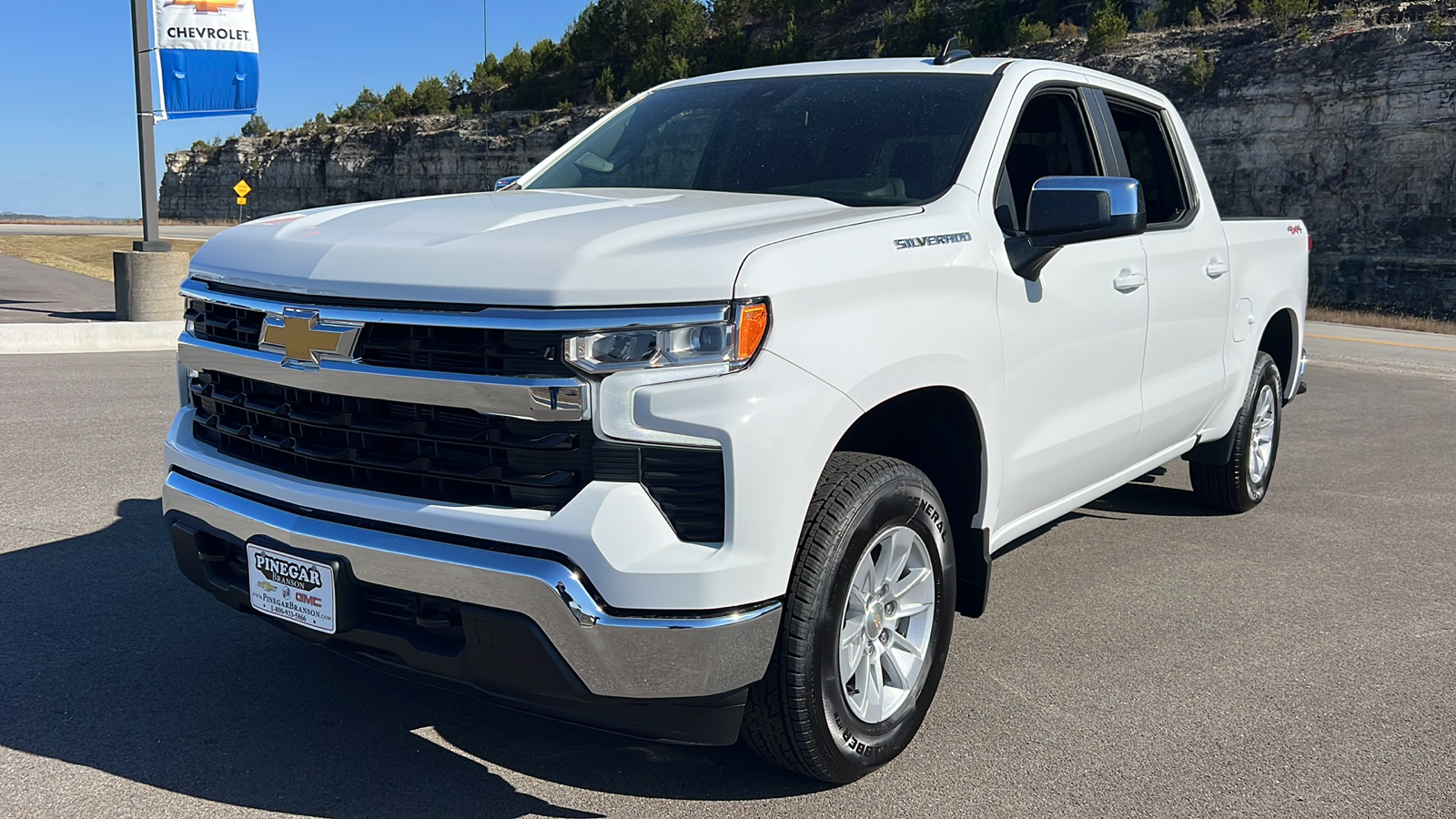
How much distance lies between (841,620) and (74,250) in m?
40.9

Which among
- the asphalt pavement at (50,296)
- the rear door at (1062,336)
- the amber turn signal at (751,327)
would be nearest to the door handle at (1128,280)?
the rear door at (1062,336)

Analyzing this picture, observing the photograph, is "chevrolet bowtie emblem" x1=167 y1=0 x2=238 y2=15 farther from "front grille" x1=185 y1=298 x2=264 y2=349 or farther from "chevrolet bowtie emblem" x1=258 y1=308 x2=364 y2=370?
"chevrolet bowtie emblem" x1=258 y1=308 x2=364 y2=370

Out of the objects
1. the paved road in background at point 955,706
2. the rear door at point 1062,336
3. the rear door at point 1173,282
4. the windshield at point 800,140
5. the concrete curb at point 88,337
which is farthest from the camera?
the concrete curb at point 88,337

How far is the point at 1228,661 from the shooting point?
13.5 feet

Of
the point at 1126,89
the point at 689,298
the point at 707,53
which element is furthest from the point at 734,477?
the point at 707,53

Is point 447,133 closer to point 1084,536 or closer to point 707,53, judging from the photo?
point 707,53

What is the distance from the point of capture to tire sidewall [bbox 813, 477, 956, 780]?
290cm

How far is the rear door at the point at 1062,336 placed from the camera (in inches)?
146

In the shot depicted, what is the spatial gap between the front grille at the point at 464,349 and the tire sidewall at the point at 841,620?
0.86 m

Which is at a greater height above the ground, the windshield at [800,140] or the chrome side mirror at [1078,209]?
the windshield at [800,140]

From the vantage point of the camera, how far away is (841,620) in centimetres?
294

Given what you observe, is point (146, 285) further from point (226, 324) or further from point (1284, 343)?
point (1284, 343)

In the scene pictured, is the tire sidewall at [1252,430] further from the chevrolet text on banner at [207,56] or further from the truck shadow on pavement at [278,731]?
the chevrolet text on banner at [207,56]

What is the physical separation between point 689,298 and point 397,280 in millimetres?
692
